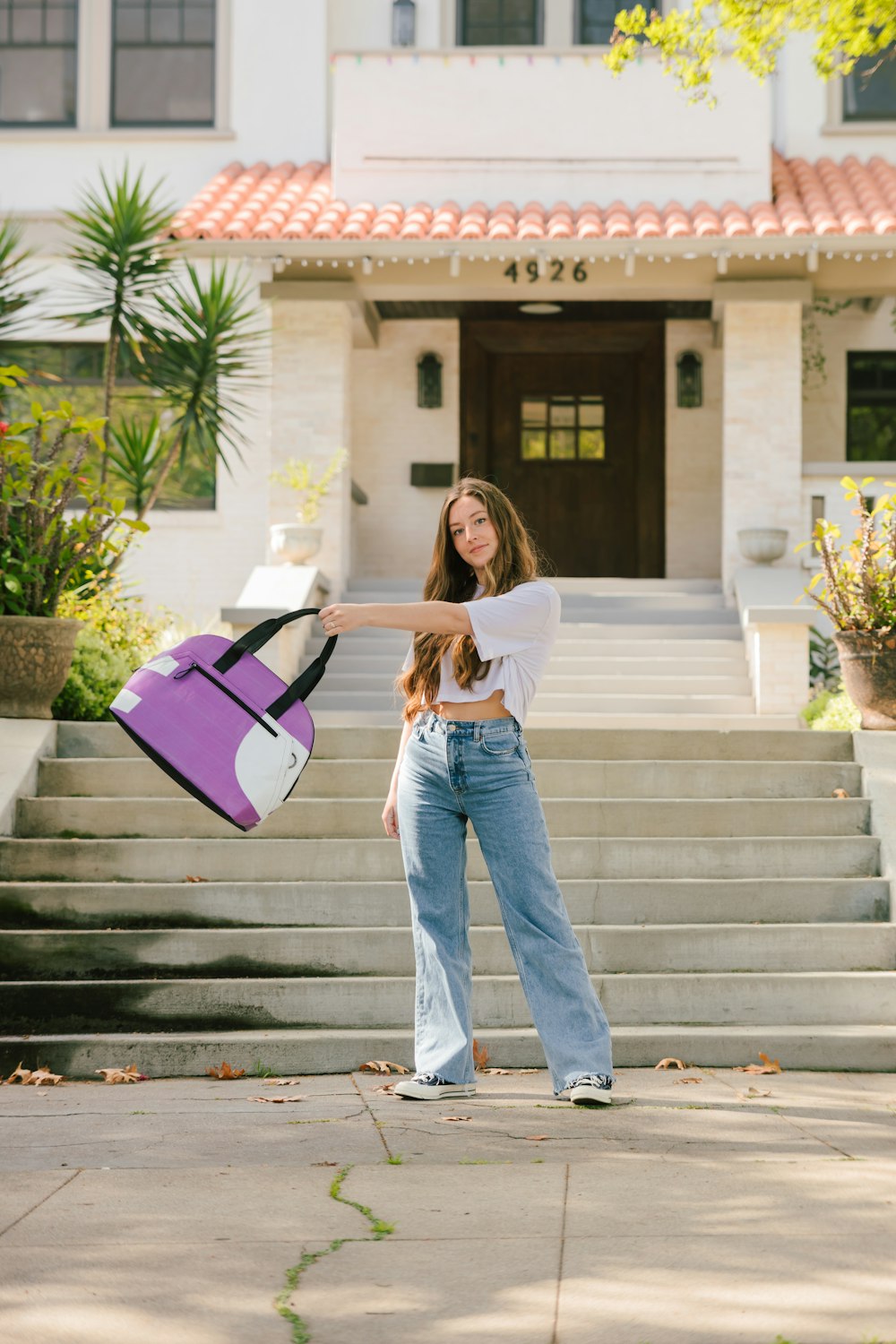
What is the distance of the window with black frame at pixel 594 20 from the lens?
48.6ft

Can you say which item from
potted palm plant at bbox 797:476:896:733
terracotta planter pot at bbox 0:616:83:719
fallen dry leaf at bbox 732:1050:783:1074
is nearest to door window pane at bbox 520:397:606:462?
potted palm plant at bbox 797:476:896:733

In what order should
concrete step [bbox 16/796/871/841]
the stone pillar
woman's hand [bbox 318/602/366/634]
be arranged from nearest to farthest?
woman's hand [bbox 318/602/366/634], concrete step [bbox 16/796/871/841], the stone pillar

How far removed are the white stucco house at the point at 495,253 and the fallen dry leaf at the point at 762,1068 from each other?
23.9 feet

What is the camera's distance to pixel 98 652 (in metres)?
8.26

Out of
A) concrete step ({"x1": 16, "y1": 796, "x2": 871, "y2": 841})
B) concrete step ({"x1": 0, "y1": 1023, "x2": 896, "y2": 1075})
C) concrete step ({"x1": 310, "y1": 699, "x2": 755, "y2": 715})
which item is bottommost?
concrete step ({"x1": 0, "y1": 1023, "x2": 896, "y2": 1075})

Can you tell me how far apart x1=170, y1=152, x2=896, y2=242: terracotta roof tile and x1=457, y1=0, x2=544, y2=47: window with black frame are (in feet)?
9.13

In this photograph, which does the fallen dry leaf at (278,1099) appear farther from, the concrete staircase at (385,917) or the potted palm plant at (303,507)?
the potted palm plant at (303,507)

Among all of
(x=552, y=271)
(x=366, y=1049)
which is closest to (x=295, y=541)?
(x=552, y=271)

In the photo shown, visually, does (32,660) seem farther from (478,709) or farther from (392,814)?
(478,709)

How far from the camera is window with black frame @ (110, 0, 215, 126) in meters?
14.8

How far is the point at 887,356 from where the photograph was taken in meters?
14.8

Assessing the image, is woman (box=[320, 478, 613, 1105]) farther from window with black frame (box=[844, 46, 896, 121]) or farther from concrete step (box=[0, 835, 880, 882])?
window with black frame (box=[844, 46, 896, 121])

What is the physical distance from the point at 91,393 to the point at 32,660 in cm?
787

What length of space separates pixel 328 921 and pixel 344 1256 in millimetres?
3187
